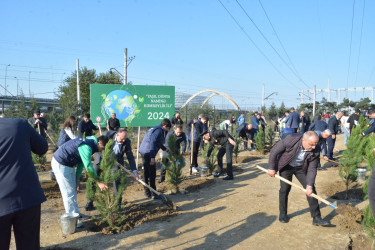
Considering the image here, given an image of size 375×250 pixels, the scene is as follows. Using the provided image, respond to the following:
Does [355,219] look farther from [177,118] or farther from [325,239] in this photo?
[177,118]

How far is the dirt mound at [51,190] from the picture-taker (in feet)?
22.3

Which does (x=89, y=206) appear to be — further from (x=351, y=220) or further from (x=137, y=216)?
(x=351, y=220)

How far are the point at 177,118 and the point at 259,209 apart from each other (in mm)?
6833

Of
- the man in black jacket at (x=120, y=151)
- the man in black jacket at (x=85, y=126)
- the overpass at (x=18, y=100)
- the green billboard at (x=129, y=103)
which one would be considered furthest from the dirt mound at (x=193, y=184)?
the overpass at (x=18, y=100)

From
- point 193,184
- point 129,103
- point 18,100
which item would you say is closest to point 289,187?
point 193,184

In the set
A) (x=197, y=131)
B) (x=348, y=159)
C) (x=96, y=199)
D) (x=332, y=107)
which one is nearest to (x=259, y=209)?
(x=348, y=159)

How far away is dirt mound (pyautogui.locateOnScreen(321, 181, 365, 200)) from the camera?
21.3ft

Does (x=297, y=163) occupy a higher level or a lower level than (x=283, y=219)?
higher

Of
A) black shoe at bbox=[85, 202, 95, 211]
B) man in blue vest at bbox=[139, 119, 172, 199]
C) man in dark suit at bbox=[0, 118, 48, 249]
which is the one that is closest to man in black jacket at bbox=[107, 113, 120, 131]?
man in blue vest at bbox=[139, 119, 172, 199]

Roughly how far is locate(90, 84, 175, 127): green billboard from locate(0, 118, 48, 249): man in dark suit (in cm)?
827

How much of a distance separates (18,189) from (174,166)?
4581 millimetres

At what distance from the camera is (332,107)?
35906mm

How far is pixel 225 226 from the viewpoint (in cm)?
502

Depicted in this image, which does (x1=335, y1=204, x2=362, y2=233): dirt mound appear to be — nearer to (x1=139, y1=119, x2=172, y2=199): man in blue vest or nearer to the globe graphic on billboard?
(x1=139, y1=119, x2=172, y2=199): man in blue vest
